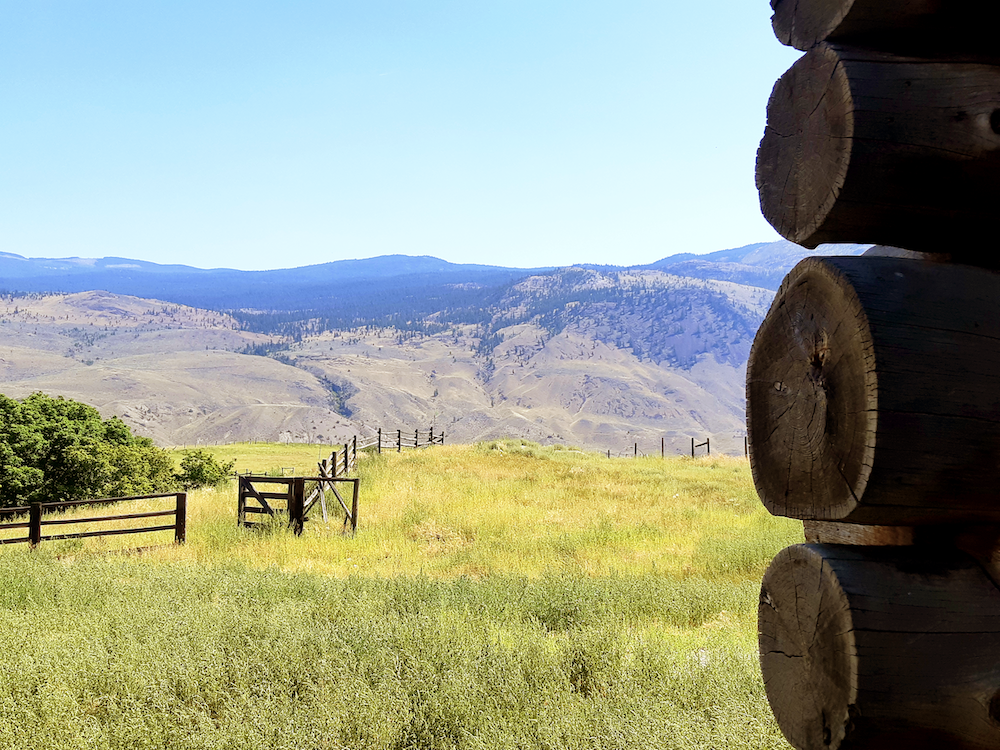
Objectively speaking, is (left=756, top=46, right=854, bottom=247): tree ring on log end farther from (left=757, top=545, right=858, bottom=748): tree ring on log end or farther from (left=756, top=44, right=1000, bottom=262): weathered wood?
(left=757, top=545, right=858, bottom=748): tree ring on log end

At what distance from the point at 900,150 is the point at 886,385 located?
59 centimetres

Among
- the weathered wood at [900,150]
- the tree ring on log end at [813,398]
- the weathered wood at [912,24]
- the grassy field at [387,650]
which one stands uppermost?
the weathered wood at [912,24]

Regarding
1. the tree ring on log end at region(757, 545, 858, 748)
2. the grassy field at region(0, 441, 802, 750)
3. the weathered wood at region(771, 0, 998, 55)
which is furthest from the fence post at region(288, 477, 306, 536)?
the weathered wood at region(771, 0, 998, 55)

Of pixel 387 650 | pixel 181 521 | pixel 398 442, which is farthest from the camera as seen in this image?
pixel 398 442

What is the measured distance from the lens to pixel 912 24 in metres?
1.72

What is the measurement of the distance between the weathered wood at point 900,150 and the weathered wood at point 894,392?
0.38 ft

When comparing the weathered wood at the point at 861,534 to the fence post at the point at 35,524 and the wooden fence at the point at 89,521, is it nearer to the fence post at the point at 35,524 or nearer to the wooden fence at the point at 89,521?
the wooden fence at the point at 89,521

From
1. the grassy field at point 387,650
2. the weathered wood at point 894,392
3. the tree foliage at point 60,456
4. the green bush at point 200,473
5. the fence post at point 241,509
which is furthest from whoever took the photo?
the green bush at point 200,473

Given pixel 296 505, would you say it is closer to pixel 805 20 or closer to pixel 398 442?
pixel 805 20

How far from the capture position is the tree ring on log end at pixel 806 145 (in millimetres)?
1648

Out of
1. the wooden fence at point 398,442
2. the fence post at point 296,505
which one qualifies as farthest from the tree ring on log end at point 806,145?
the wooden fence at point 398,442

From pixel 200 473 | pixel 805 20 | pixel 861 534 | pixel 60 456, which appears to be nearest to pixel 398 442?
pixel 200 473

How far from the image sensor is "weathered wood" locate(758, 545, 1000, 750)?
1503 millimetres

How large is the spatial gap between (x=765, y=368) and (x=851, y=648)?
27.1 inches
